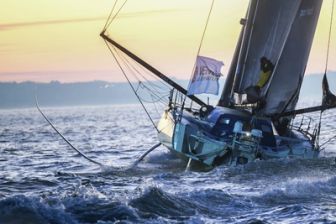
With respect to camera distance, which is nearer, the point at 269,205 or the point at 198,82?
the point at 269,205

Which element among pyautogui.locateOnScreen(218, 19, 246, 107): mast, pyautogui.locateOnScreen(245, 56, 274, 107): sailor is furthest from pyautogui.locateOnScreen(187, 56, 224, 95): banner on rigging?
pyautogui.locateOnScreen(218, 19, 246, 107): mast

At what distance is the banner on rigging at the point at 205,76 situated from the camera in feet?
93.2

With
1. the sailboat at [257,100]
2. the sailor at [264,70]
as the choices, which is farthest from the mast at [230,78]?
the sailor at [264,70]

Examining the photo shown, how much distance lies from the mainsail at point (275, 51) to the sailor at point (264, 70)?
0.33 feet

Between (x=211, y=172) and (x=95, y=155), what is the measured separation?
1446cm

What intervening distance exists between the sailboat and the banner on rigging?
0.07m

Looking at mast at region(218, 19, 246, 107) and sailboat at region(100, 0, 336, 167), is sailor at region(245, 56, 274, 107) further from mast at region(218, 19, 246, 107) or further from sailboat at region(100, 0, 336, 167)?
mast at region(218, 19, 246, 107)

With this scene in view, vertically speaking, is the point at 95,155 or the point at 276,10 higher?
the point at 276,10

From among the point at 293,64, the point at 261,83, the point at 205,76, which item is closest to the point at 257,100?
the point at 261,83

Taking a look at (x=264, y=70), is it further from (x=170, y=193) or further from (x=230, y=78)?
(x=170, y=193)

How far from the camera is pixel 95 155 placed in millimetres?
36688

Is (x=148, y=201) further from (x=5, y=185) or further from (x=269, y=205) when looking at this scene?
(x=5, y=185)

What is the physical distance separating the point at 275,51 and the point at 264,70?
1121 millimetres

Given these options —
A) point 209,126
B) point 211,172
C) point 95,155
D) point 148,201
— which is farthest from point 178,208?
point 95,155
